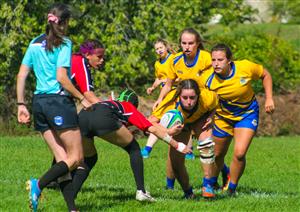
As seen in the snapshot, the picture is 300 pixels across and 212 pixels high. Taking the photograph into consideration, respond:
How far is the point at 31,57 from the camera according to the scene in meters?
7.93

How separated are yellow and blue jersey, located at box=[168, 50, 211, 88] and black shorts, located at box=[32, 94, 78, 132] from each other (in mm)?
2425

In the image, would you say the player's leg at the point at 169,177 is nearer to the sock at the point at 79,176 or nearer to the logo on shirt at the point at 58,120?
the sock at the point at 79,176

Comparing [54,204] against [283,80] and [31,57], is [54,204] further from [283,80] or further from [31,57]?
[283,80]

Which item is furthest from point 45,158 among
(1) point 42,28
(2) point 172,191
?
(1) point 42,28

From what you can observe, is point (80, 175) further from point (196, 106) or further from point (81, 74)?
point (196, 106)

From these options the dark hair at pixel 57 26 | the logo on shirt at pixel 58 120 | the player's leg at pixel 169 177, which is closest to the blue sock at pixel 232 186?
the player's leg at pixel 169 177

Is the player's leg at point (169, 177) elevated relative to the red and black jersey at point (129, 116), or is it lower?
lower

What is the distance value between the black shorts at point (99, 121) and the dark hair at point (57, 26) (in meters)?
1.09

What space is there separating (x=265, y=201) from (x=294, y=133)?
14903 mm

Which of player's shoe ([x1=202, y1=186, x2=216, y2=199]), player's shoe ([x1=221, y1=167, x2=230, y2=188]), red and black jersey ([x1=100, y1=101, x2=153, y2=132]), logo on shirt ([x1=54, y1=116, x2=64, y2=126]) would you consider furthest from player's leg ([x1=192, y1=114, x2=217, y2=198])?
logo on shirt ([x1=54, y1=116, x2=64, y2=126])

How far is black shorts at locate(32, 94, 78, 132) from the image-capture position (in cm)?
782

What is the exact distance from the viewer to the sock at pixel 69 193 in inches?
319

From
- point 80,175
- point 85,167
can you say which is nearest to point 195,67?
point 85,167

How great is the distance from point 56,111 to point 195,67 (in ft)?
8.75
